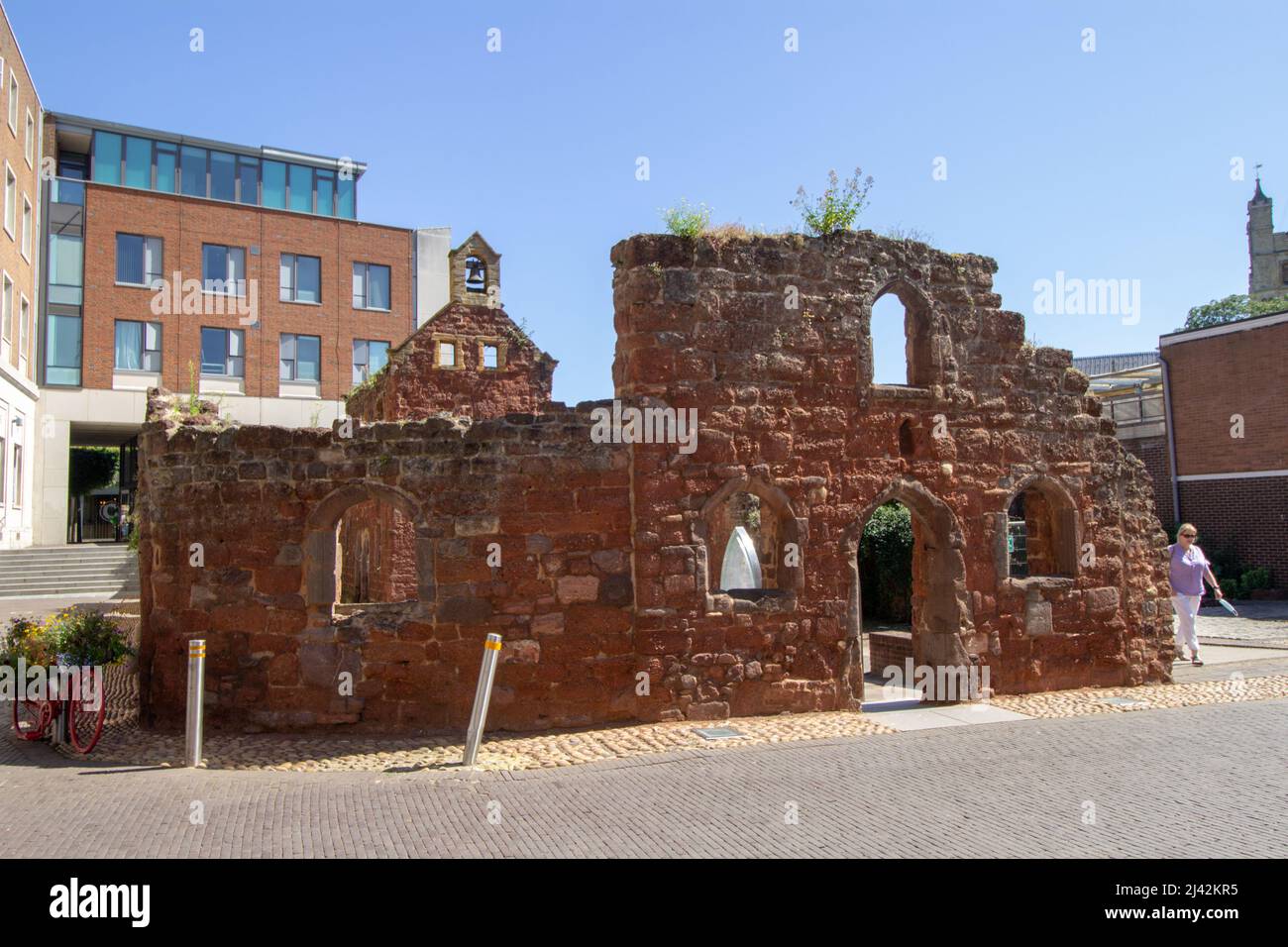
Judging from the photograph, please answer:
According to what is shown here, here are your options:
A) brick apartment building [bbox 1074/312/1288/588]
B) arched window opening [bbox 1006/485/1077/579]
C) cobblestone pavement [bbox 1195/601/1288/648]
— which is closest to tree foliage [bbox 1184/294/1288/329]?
brick apartment building [bbox 1074/312/1288/588]

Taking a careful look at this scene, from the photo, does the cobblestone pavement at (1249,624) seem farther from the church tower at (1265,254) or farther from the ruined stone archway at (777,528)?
the church tower at (1265,254)

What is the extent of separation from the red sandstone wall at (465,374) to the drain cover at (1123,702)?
12.3m

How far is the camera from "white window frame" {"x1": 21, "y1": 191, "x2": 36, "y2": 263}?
30.0 m

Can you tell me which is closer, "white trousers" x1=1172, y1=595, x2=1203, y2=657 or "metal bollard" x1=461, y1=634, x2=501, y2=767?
"metal bollard" x1=461, y1=634, x2=501, y2=767

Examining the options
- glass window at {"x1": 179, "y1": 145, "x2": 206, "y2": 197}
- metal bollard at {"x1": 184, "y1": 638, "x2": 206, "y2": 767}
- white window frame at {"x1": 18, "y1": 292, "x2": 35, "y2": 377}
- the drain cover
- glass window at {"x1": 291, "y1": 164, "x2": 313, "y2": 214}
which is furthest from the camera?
glass window at {"x1": 291, "y1": 164, "x2": 313, "y2": 214}

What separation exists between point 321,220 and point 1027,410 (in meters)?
33.4

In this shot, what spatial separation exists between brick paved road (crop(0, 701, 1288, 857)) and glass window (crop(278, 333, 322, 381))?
3052 cm

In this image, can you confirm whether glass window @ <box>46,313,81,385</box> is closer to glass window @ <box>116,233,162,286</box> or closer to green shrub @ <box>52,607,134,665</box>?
glass window @ <box>116,233,162,286</box>

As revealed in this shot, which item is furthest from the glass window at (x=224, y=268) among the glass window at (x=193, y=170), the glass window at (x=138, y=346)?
the glass window at (x=138, y=346)

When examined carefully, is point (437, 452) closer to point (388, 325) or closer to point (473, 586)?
point (473, 586)

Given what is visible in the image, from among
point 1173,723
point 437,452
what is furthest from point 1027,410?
point 437,452

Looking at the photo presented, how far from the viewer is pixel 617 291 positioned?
10062 mm

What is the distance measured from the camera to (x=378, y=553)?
18438mm

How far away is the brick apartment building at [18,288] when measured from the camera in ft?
90.4
